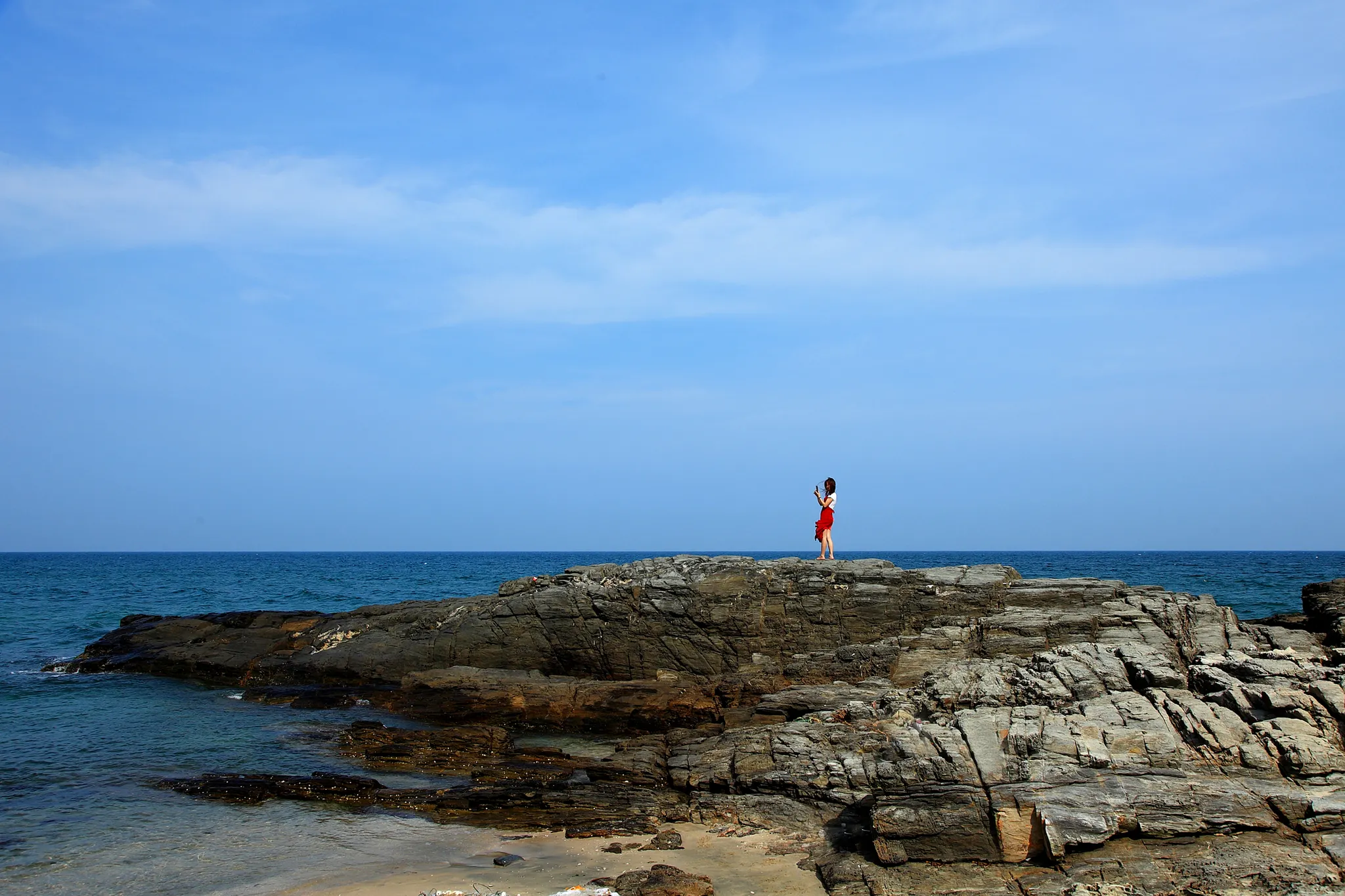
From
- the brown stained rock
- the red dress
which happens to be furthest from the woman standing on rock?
the brown stained rock

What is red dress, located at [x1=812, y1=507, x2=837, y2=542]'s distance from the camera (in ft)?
64.3

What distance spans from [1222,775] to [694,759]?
20.5 ft

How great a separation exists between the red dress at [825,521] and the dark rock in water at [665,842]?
9880 millimetres

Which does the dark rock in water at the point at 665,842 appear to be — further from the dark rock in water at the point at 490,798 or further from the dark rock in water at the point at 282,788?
the dark rock in water at the point at 282,788

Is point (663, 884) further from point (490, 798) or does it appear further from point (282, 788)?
point (282, 788)

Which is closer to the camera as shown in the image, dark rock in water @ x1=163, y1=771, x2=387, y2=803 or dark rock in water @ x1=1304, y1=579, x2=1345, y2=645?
dark rock in water @ x1=163, y1=771, x2=387, y2=803

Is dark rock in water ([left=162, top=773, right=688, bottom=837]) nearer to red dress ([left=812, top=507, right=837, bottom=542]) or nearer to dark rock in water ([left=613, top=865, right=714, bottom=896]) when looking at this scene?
dark rock in water ([left=613, top=865, right=714, bottom=896])

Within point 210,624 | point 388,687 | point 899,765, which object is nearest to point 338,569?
point 210,624

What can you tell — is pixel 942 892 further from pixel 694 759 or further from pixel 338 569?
pixel 338 569

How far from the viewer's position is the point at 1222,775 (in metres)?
9.41

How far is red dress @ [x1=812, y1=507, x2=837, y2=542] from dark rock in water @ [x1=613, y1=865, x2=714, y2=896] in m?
11.0

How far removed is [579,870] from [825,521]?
37.1ft

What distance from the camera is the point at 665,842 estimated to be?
10.2m

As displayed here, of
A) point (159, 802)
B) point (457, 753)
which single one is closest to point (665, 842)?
point (457, 753)
